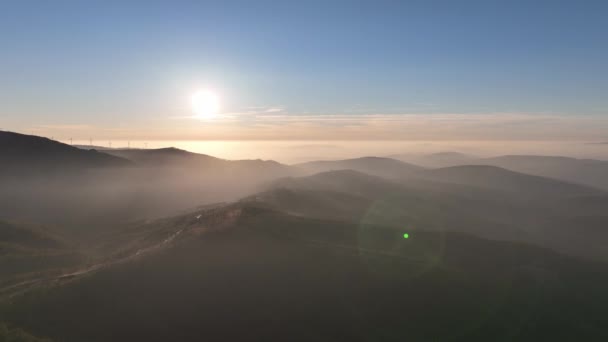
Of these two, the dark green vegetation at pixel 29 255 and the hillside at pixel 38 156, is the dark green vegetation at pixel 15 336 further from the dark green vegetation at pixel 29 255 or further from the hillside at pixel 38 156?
the hillside at pixel 38 156

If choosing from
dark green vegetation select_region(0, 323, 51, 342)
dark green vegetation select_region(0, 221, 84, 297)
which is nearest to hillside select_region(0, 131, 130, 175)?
dark green vegetation select_region(0, 221, 84, 297)

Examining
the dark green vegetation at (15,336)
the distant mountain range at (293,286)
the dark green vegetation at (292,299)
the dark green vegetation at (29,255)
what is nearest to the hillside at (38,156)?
the distant mountain range at (293,286)

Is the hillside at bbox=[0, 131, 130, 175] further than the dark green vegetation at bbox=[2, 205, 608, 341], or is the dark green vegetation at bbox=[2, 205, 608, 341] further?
the hillside at bbox=[0, 131, 130, 175]

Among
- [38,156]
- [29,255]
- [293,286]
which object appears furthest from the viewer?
[38,156]

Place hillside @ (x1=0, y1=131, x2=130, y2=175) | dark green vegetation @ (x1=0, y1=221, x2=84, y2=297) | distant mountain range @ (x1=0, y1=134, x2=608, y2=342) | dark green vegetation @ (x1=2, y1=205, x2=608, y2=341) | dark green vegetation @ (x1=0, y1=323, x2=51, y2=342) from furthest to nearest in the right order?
hillside @ (x1=0, y1=131, x2=130, y2=175)
dark green vegetation @ (x1=0, y1=221, x2=84, y2=297)
distant mountain range @ (x1=0, y1=134, x2=608, y2=342)
dark green vegetation @ (x1=2, y1=205, x2=608, y2=341)
dark green vegetation @ (x1=0, y1=323, x2=51, y2=342)

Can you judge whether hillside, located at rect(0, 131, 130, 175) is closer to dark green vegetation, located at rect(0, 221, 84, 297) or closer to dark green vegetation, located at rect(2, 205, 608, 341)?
dark green vegetation, located at rect(0, 221, 84, 297)

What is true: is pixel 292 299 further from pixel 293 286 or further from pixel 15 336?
pixel 15 336

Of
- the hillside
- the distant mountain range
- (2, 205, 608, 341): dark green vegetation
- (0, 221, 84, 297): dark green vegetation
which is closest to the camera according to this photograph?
(2, 205, 608, 341): dark green vegetation

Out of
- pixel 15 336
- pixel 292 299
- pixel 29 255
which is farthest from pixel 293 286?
pixel 29 255
